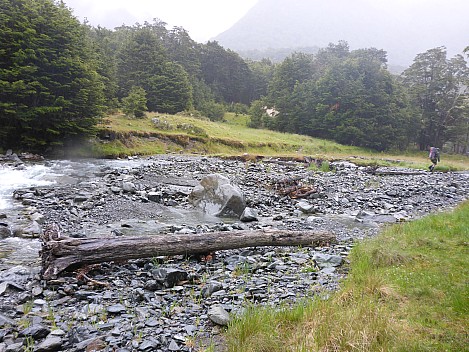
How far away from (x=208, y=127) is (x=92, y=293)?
3716 cm

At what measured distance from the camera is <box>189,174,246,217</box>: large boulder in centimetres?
1227

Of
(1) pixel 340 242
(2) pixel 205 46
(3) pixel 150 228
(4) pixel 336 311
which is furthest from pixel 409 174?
(2) pixel 205 46

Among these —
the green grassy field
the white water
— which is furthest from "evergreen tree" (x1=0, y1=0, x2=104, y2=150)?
the white water

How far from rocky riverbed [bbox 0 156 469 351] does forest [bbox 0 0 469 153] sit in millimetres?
12724

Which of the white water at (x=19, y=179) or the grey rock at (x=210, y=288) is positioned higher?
the grey rock at (x=210, y=288)

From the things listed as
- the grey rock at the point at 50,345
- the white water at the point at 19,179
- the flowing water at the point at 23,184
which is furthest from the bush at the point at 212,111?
the grey rock at the point at 50,345

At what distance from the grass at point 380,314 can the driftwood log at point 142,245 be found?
6.87ft

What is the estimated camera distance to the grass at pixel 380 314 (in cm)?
352

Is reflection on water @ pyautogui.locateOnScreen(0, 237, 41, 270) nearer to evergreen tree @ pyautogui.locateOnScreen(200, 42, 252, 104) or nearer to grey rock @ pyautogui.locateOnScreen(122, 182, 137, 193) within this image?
grey rock @ pyautogui.locateOnScreen(122, 182, 137, 193)

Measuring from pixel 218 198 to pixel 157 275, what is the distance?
695 centimetres

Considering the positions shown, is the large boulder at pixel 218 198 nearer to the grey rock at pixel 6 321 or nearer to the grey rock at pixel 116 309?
the grey rock at pixel 116 309

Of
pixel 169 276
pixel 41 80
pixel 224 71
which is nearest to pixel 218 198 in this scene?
pixel 169 276

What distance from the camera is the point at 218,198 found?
41.7 feet

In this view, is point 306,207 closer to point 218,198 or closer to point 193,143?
point 218,198
